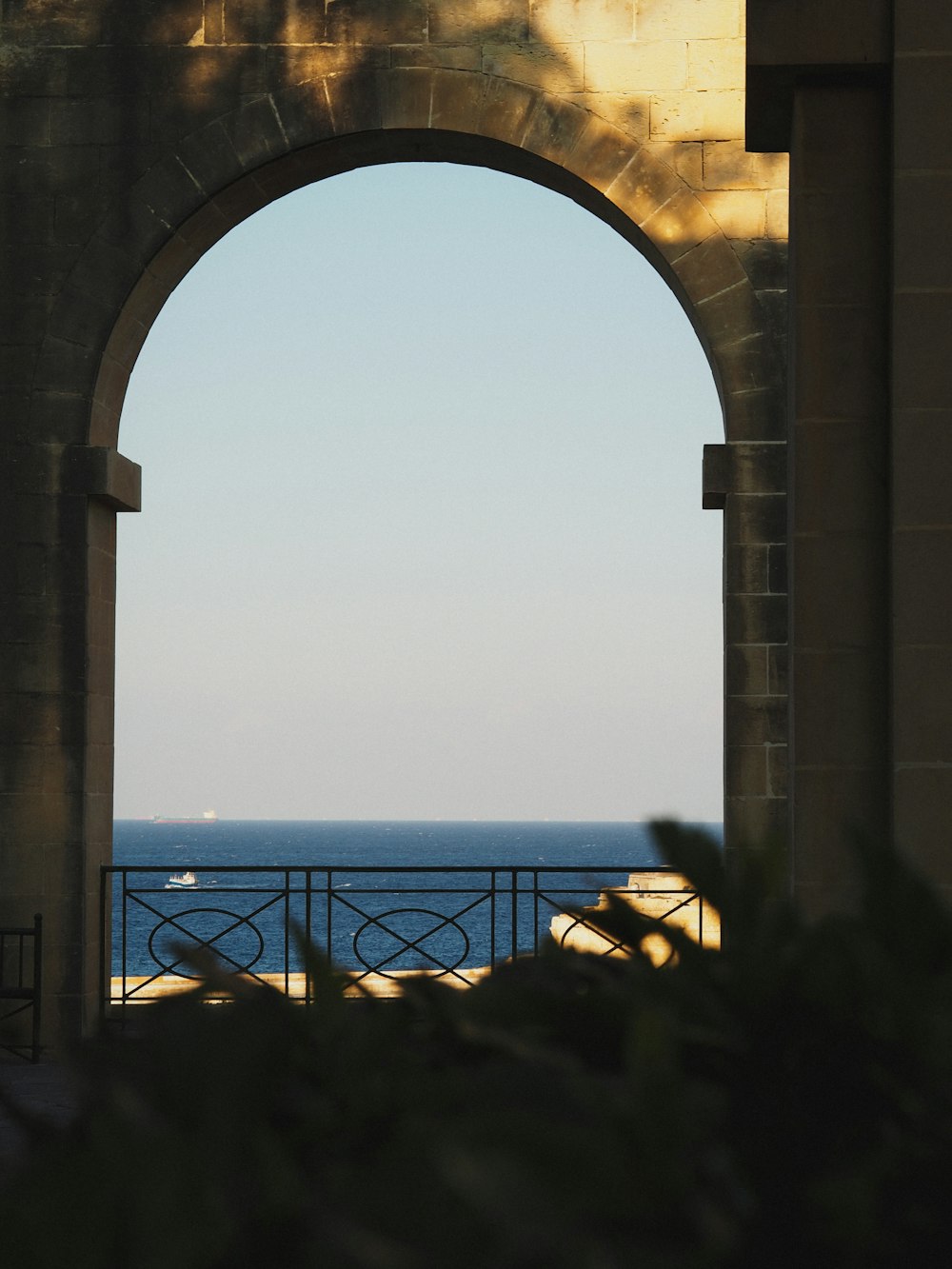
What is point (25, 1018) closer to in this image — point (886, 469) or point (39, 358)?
point (39, 358)

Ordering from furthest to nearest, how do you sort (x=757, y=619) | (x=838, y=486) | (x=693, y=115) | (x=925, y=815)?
(x=693, y=115) → (x=757, y=619) → (x=838, y=486) → (x=925, y=815)

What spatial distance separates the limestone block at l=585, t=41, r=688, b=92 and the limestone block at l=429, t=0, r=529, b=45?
444mm

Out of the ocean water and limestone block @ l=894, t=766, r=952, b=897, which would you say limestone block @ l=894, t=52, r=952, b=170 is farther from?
the ocean water

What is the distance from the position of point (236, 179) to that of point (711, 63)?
2.92 m

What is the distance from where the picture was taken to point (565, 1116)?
1.26 m

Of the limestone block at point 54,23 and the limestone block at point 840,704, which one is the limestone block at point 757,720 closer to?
the limestone block at point 840,704

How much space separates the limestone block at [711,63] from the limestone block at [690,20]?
0.05 meters

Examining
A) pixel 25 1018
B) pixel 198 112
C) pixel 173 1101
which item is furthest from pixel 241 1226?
pixel 198 112

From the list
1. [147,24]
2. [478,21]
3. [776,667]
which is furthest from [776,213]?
[147,24]

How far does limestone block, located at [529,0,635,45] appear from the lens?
9570 mm

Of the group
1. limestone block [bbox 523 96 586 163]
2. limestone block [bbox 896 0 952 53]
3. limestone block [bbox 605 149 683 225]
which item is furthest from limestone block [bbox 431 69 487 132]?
limestone block [bbox 896 0 952 53]

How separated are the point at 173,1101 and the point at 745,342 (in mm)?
8459

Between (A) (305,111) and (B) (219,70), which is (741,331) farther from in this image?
(B) (219,70)

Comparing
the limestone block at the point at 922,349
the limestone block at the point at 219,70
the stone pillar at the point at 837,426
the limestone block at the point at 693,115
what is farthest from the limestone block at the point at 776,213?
the limestone block at the point at 922,349
